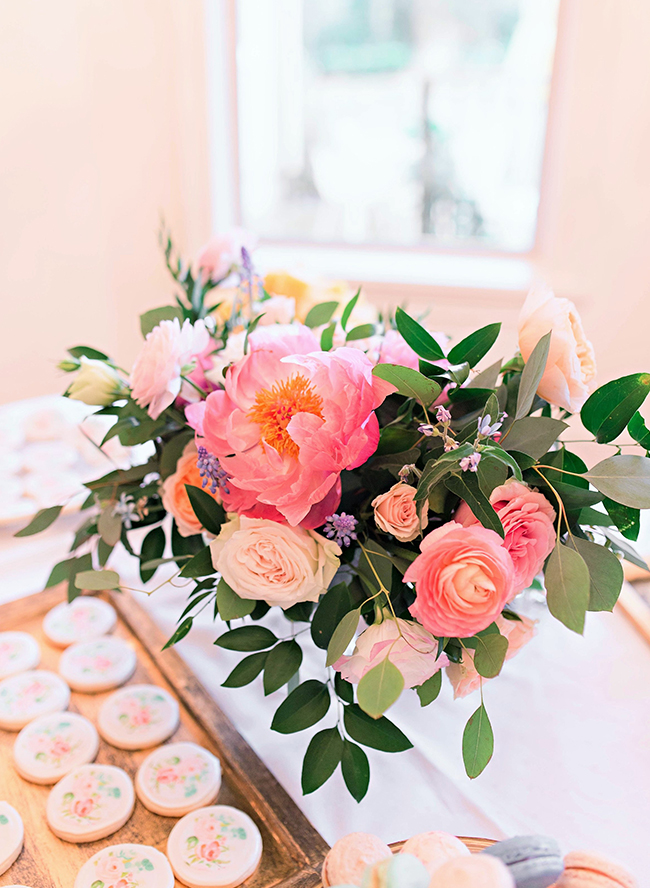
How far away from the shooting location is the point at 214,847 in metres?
0.49

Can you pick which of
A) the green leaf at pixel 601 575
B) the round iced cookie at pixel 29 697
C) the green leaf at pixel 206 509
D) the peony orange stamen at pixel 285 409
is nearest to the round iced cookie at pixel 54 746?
the round iced cookie at pixel 29 697

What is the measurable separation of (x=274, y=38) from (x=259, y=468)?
209 centimetres

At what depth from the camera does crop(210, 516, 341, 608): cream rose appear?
465mm

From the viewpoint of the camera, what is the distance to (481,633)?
1.53 feet

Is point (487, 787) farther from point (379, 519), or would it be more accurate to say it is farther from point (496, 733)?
point (379, 519)

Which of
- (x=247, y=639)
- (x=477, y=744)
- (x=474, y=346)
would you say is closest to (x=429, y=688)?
(x=477, y=744)

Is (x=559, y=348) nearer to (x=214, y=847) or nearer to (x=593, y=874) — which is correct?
(x=593, y=874)

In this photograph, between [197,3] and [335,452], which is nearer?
[335,452]

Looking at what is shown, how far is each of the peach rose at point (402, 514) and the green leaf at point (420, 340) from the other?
105 mm

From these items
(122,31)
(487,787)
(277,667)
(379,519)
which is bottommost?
(487,787)

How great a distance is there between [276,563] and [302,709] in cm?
13

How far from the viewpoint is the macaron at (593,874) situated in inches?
13.7

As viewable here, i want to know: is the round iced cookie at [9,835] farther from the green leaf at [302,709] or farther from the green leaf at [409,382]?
the green leaf at [409,382]

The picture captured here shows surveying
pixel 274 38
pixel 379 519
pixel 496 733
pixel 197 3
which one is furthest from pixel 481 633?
pixel 274 38
